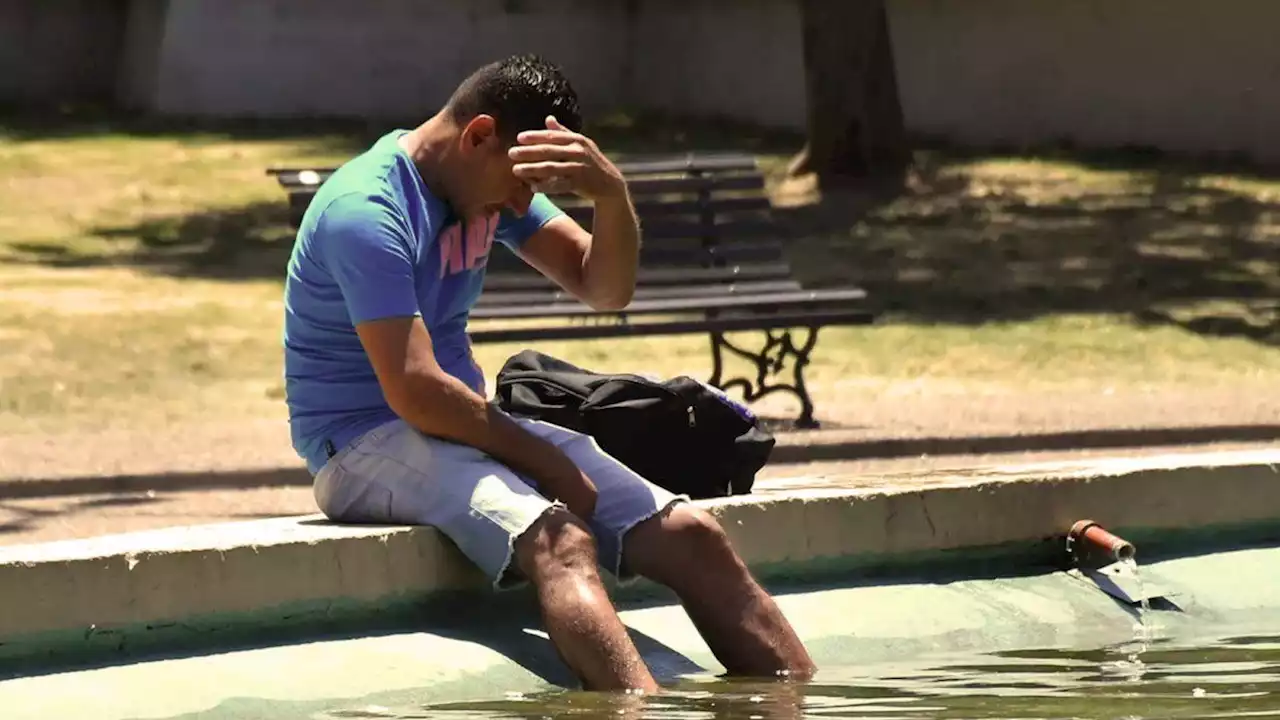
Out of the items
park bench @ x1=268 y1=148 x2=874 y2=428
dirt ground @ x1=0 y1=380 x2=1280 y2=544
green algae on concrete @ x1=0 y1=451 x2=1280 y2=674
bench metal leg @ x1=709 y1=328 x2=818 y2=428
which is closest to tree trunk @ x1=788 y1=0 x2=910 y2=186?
dirt ground @ x1=0 y1=380 x2=1280 y2=544

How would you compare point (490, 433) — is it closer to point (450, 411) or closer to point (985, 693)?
point (450, 411)

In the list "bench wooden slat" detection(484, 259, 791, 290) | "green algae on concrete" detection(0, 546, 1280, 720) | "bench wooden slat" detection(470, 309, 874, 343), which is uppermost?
"green algae on concrete" detection(0, 546, 1280, 720)

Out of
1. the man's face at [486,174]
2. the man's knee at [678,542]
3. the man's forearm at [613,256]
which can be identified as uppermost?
the man's face at [486,174]

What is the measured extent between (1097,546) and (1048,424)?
3.59 meters

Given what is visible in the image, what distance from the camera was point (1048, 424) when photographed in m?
9.31

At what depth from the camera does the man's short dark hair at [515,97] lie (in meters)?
4.83

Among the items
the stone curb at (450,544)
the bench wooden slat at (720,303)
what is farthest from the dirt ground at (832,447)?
the bench wooden slat at (720,303)

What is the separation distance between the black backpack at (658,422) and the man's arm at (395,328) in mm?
601

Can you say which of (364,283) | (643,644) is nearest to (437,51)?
(643,644)

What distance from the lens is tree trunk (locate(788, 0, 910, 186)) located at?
16109 millimetres

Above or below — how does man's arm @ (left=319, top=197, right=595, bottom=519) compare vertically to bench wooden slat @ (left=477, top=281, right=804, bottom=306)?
above

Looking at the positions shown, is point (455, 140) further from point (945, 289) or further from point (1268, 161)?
point (1268, 161)

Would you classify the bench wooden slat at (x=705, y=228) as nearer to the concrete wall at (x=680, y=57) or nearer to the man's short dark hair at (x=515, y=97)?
the man's short dark hair at (x=515, y=97)

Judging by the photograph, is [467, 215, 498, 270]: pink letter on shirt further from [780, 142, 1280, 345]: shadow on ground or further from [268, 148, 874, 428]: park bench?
[780, 142, 1280, 345]: shadow on ground
